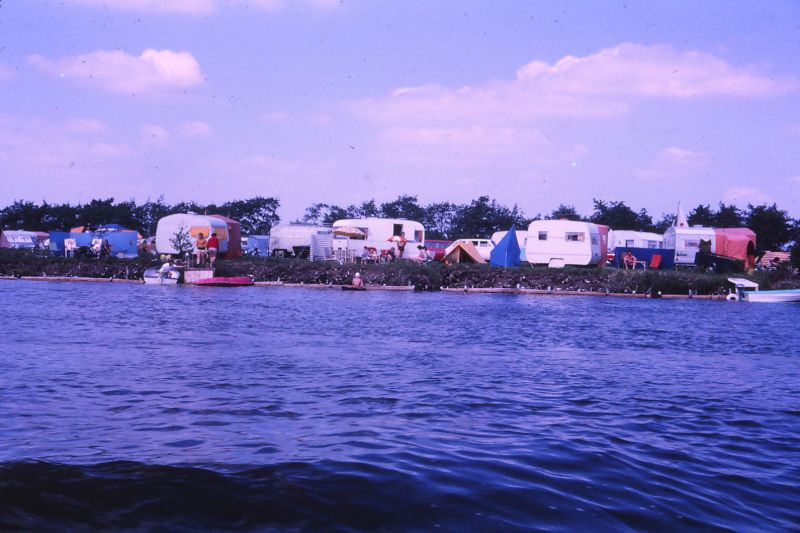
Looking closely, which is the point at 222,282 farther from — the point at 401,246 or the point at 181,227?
the point at 401,246

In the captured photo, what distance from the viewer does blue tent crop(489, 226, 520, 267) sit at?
141 feet

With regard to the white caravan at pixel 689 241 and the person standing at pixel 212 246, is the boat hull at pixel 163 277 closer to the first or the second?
the person standing at pixel 212 246

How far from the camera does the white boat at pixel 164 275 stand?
37656 mm

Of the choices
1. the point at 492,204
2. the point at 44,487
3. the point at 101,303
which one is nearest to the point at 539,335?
the point at 44,487

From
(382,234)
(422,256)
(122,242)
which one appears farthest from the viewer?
(122,242)

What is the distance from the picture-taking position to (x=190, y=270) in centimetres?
3797

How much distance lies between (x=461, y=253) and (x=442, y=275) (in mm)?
8067

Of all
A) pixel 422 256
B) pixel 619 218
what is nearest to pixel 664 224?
pixel 619 218

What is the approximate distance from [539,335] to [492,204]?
73205mm

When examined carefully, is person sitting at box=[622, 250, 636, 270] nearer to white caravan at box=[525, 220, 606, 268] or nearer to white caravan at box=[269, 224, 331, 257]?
white caravan at box=[525, 220, 606, 268]

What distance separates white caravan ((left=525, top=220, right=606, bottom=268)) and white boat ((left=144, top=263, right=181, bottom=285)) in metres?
22.1

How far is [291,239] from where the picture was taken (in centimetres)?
5153

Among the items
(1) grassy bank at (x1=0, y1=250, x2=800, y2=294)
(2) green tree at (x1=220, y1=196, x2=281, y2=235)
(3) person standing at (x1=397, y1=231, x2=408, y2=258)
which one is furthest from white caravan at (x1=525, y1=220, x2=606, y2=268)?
(2) green tree at (x1=220, y1=196, x2=281, y2=235)

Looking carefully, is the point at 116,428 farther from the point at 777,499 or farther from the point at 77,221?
the point at 77,221
